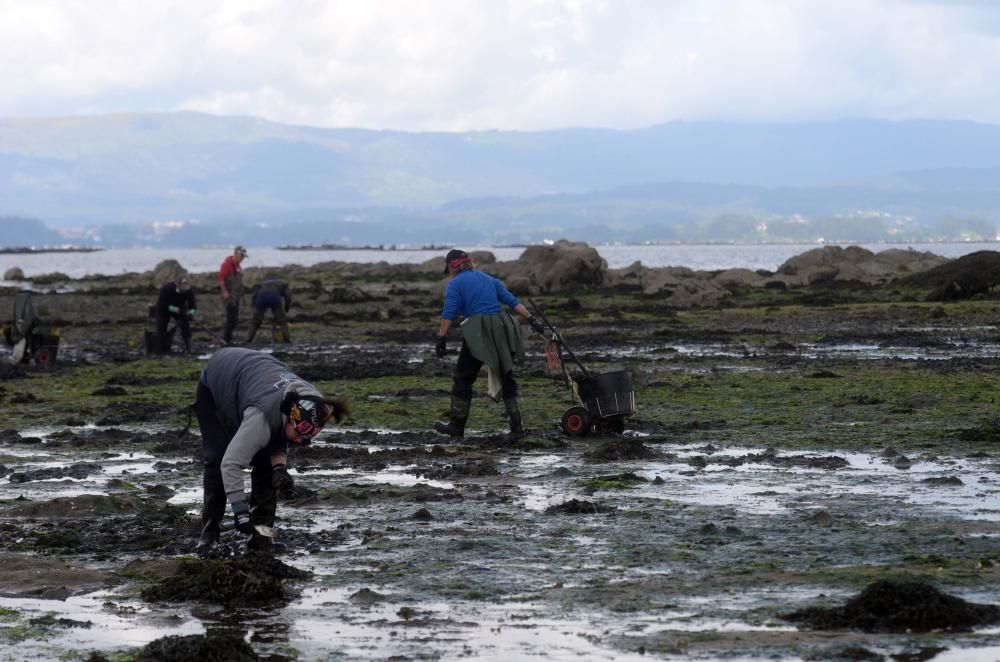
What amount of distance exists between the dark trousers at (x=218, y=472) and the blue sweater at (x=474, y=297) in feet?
19.1

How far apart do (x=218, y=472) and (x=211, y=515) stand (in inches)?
12.1

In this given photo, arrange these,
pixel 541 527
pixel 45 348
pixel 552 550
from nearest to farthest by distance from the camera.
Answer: pixel 552 550 < pixel 541 527 < pixel 45 348

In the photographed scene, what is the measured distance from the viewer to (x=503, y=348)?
1564cm

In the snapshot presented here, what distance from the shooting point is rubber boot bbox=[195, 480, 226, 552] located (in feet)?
32.9

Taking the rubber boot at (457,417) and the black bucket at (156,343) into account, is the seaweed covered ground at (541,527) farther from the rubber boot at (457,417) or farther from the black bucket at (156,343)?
the black bucket at (156,343)

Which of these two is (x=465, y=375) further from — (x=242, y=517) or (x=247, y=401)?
(x=247, y=401)

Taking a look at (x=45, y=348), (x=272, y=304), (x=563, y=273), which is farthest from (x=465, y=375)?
(x=563, y=273)

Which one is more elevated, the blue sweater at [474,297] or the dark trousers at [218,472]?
the blue sweater at [474,297]

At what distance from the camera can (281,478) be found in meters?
10.7

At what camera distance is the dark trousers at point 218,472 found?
32.2ft

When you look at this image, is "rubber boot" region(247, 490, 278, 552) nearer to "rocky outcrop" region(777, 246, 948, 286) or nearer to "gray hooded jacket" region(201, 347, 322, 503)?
"gray hooded jacket" region(201, 347, 322, 503)

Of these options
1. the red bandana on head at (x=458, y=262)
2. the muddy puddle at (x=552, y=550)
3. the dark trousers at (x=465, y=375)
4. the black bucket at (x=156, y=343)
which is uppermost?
the red bandana on head at (x=458, y=262)

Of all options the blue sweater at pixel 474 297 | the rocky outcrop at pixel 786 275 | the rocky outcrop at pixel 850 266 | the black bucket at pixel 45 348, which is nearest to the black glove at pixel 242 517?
the blue sweater at pixel 474 297

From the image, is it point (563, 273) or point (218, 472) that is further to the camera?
point (563, 273)
